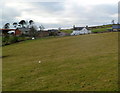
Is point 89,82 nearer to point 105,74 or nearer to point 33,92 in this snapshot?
point 105,74

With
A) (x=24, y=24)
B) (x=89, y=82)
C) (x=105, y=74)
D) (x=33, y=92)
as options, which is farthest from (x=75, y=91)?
(x=24, y=24)

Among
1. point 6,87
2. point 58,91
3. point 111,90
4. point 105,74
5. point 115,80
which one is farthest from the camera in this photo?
point 105,74

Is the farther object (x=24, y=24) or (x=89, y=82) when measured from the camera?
(x=24, y=24)

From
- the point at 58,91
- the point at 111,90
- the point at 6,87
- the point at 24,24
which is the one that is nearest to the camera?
the point at 111,90

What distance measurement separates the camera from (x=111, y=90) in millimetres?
8141

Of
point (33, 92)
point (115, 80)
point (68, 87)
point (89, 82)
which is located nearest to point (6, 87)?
point (33, 92)

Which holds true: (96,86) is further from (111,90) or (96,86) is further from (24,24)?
(24,24)

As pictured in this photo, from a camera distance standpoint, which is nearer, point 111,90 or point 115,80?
point 111,90

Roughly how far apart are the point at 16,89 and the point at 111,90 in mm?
5424

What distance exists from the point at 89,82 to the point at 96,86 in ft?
2.96

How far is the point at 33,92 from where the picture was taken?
8.96 metres

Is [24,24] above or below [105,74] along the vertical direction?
above

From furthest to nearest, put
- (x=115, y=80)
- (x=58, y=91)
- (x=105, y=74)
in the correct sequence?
(x=105, y=74) → (x=115, y=80) → (x=58, y=91)

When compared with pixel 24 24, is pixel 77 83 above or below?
below
